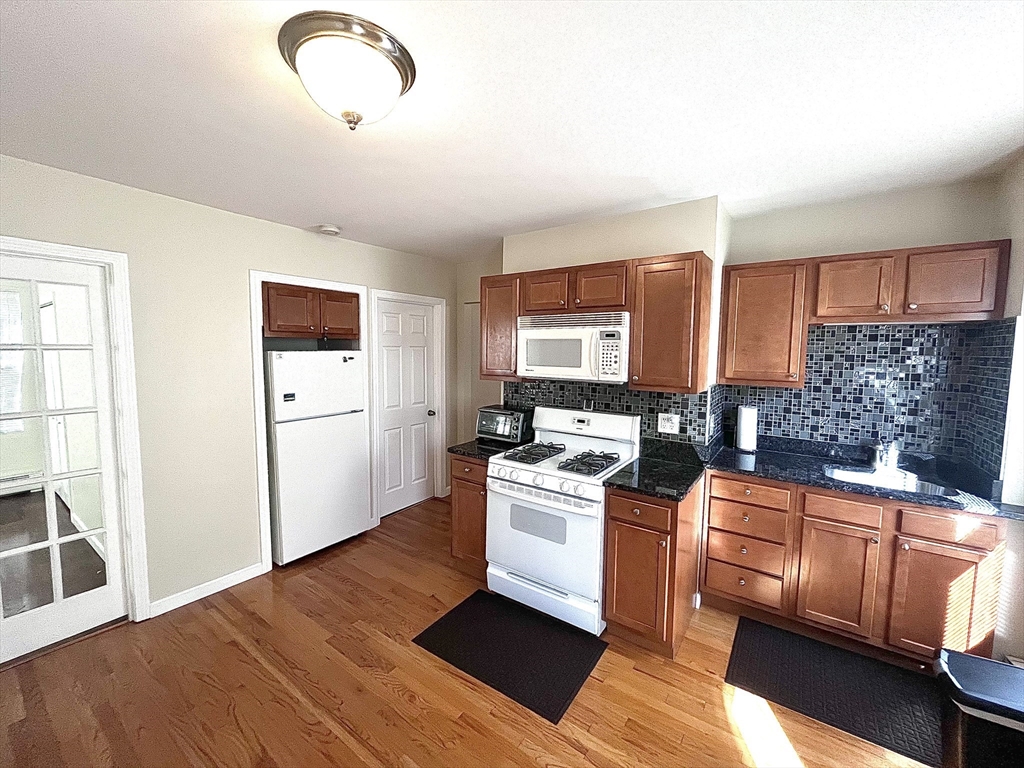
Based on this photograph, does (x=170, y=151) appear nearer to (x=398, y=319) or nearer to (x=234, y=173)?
(x=234, y=173)

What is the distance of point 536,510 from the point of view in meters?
2.36

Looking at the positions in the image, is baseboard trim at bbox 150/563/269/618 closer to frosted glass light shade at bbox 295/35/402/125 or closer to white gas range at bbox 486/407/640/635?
white gas range at bbox 486/407/640/635

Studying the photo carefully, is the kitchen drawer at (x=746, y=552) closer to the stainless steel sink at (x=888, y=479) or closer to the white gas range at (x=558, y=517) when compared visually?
the stainless steel sink at (x=888, y=479)

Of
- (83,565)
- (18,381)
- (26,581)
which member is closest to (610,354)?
(18,381)

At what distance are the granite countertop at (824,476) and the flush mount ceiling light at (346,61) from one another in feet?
7.84

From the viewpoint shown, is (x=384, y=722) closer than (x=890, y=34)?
No

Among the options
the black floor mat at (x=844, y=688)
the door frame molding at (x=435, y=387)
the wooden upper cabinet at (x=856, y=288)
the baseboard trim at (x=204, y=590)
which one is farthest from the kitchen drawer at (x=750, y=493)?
the baseboard trim at (x=204, y=590)

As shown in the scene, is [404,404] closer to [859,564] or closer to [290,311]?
[290,311]

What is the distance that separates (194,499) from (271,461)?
493mm

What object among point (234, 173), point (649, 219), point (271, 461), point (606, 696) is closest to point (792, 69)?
point (649, 219)

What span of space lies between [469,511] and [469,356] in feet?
6.47

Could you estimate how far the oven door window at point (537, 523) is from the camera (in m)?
2.29

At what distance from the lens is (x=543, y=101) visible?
148 cm

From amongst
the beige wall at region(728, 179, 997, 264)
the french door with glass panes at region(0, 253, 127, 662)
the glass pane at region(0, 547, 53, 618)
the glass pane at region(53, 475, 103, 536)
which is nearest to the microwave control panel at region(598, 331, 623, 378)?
the beige wall at region(728, 179, 997, 264)
